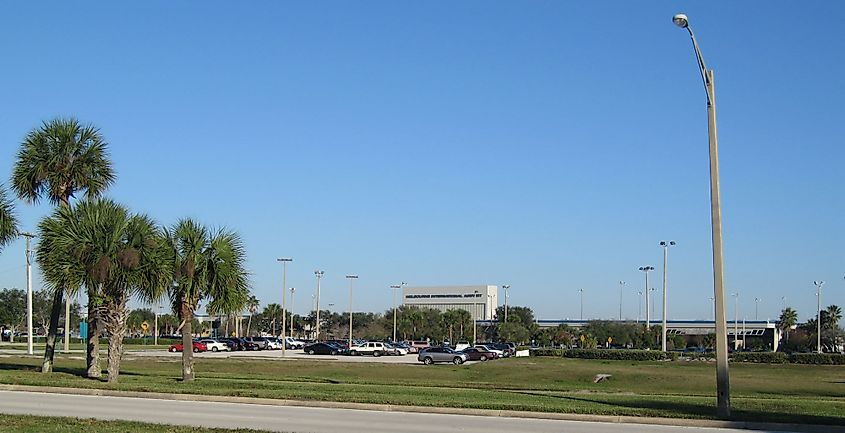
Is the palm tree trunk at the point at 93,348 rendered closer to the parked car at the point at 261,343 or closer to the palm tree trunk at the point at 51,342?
the palm tree trunk at the point at 51,342

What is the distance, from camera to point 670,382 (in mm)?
44188

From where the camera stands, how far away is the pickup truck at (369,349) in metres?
84.5

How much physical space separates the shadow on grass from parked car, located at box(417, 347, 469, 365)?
43092mm

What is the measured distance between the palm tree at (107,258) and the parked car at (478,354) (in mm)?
44808

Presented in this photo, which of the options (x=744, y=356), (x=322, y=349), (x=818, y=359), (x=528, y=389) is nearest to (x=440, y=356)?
(x=322, y=349)

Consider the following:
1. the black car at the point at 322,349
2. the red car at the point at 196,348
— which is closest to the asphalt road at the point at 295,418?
the black car at the point at 322,349

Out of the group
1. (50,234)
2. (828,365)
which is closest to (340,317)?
(828,365)

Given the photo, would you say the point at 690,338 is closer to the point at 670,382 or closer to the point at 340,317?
the point at 340,317

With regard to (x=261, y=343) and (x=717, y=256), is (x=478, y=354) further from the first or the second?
(x=717, y=256)

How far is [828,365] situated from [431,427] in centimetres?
5636

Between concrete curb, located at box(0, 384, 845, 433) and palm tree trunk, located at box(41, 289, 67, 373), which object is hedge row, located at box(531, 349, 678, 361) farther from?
concrete curb, located at box(0, 384, 845, 433)

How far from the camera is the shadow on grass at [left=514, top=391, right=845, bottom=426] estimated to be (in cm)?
1983

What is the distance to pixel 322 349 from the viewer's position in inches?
3337

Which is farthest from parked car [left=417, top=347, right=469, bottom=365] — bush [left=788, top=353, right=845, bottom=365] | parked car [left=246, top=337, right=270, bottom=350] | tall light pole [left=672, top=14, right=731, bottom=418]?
tall light pole [left=672, top=14, right=731, bottom=418]
